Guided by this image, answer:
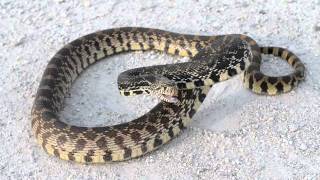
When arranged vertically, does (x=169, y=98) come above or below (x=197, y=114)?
above

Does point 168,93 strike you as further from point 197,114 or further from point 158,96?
point 197,114

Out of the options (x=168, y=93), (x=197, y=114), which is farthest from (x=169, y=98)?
(x=197, y=114)

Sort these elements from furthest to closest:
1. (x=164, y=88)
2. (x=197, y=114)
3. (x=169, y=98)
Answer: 1. (x=197, y=114)
2. (x=169, y=98)
3. (x=164, y=88)

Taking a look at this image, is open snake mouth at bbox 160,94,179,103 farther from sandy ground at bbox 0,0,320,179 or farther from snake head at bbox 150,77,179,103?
sandy ground at bbox 0,0,320,179

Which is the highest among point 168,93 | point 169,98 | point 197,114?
point 168,93

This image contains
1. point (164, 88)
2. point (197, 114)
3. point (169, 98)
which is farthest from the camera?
point (197, 114)

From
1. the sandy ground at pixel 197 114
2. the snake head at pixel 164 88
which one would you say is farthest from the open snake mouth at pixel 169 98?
the sandy ground at pixel 197 114

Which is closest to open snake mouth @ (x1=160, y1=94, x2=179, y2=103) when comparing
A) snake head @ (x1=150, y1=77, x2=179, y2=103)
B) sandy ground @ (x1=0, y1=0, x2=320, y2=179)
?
snake head @ (x1=150, y1=77, x2=179, y2=103)

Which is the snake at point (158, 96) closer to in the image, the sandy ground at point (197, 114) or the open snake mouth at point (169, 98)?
the open snake mouth at point (169, 98)

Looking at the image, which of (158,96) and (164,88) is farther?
(158,96)

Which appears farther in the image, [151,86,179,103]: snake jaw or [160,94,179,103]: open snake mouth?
[160,94,179,103]: open snake mouth
